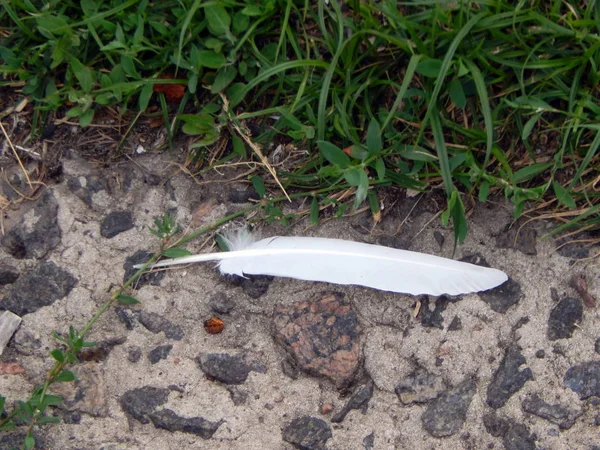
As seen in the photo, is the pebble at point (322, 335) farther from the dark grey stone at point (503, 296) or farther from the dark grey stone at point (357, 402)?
the dark grey stone at point (503, 296)

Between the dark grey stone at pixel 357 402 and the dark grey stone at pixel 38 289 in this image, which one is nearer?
the dark grey stone at pixel 357 402

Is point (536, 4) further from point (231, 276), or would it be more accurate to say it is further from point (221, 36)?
point (231, 276)

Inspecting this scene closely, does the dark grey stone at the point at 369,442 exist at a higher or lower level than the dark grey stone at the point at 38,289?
lower

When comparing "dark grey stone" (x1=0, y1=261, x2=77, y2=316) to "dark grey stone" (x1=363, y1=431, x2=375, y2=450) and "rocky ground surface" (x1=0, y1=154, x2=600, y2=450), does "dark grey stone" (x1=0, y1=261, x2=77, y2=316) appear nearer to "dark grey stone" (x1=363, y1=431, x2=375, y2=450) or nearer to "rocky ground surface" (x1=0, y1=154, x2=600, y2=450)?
"rocky ground surface" (x1=0, y1=154, x2=600, y2=450)

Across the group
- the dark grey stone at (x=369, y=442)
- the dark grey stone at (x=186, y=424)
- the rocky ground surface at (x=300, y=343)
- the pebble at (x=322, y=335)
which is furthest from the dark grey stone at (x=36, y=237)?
the dark grey stone at (x=369, y=442)

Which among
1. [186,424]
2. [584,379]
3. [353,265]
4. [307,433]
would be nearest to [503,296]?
[584,379]

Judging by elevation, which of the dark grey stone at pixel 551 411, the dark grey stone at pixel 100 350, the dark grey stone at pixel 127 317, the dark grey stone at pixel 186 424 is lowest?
the dark grey stone at pixel 186 424

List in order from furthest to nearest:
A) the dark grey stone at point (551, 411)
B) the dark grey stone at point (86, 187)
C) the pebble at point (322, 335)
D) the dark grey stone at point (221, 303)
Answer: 1. the dark grey stone at point (86, 187)
2. the dark grey stone at point (221, 303)
3. the pebble at point (322, 335)
4. the dark grey stone at point (551, 411)

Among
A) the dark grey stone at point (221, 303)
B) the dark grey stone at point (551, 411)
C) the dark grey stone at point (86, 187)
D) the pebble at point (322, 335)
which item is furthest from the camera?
the dark grey stone at point (86, 187)
